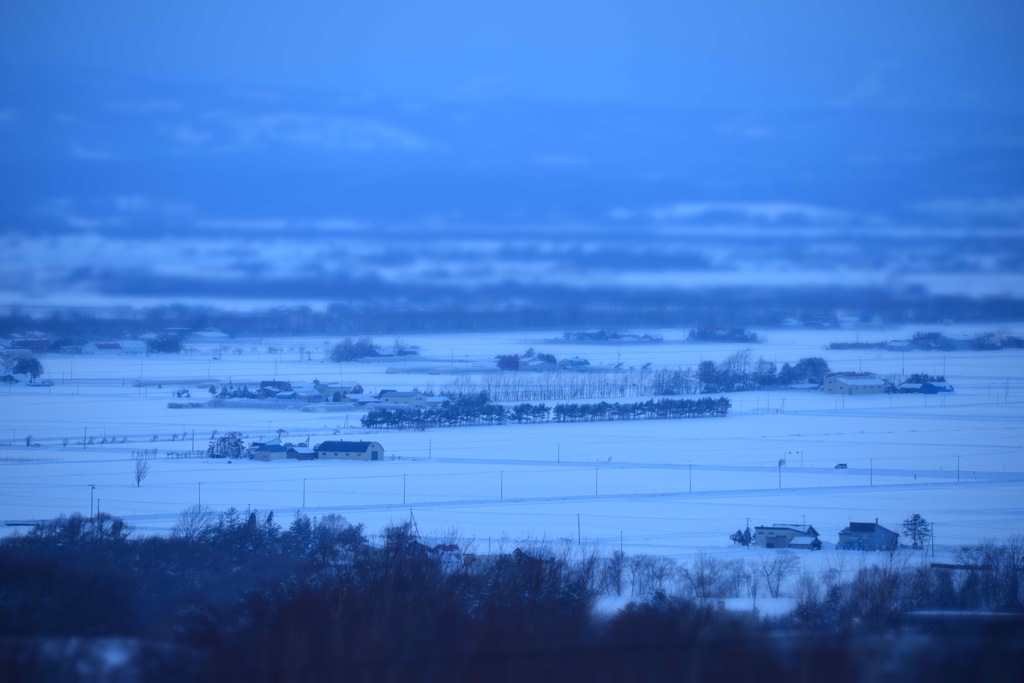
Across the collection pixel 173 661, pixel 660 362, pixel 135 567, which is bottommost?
pixel 135 567

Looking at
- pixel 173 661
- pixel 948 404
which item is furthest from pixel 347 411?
pixel 173 661

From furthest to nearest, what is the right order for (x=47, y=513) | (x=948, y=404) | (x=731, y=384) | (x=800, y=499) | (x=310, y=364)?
(x=310, y=364) < (x=731, y=384) < (x=948, y=404) < (x=800, y=499) < (x=47, y=513)

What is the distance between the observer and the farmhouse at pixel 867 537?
27.1ft

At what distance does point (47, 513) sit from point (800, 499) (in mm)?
8177

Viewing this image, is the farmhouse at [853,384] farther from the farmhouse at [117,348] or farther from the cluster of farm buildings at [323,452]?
the farmhouse at [117,348]

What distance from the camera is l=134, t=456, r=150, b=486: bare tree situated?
414 inches

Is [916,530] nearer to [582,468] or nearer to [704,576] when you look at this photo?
[704,576]

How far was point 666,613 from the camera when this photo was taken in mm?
5805

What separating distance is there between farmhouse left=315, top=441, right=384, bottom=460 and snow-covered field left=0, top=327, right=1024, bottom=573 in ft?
0.72

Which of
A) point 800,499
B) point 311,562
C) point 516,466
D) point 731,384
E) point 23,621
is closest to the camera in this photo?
point 23,621

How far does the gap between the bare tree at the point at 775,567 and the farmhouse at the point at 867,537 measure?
706mm

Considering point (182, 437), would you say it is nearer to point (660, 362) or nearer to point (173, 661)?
point (173, 661)

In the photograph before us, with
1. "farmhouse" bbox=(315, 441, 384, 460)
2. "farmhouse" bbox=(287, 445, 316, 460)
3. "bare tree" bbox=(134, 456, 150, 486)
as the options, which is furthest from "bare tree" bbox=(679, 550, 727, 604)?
"bare tree" bbox=(134, 456, 150, 486)

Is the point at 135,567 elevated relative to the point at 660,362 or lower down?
lower down
